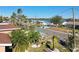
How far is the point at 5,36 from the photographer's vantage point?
281 cm

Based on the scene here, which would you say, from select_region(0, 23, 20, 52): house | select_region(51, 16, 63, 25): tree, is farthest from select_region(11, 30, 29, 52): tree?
select_region(51, 16, 63, 25): tree

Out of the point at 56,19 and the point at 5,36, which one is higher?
the point at 56,19

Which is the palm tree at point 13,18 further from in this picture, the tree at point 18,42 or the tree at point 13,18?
the tree at point 18,42

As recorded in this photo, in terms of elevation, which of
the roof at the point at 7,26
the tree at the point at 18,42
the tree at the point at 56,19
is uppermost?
the tree at the point at 56,19

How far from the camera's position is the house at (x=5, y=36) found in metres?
2.79

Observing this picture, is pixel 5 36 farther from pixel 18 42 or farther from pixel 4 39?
pixel 18 42

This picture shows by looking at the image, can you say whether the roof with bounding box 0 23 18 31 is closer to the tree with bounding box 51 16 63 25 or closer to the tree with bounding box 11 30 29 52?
the tree with bounding box 11 30 29 52

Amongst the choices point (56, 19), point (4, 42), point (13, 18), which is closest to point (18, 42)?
point (4, 42)

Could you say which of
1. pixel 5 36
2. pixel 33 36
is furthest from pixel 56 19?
pixel 5 36

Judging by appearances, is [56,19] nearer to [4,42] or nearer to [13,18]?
[13,18]

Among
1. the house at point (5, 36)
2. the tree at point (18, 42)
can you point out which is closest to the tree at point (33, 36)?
the tree at point (18, 42)
